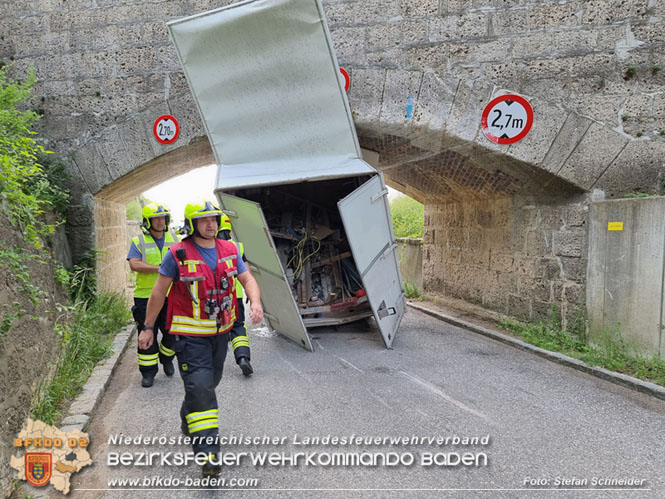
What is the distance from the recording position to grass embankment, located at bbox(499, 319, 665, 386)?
4555 millimetres

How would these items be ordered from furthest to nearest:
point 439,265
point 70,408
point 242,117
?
point 439,265
point 242,117
point 70,408

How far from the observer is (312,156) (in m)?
5.70

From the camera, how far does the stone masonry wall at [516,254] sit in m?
5.85

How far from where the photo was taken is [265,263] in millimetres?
5484

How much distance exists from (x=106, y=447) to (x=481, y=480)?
251 cm

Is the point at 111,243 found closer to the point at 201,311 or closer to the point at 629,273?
the point at 201,311

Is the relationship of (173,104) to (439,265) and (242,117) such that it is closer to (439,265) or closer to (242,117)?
(242,117)

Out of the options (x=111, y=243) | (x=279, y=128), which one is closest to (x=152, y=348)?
(x=279, y=128)

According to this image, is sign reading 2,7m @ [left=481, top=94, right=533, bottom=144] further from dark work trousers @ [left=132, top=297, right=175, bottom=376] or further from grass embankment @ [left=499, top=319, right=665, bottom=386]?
dark work trousers @ [left=132, top=297, right=175, bottom=376]

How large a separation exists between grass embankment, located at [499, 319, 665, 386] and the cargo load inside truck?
2208mm

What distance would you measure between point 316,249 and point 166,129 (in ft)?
8.89

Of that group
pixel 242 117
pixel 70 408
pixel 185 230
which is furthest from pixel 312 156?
pixel 70 408

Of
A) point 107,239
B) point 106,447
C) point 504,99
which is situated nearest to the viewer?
point 106,447

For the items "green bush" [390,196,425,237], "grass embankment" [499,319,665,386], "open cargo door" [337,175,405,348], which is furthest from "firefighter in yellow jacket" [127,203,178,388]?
"green bush" [390,196,425,237]
